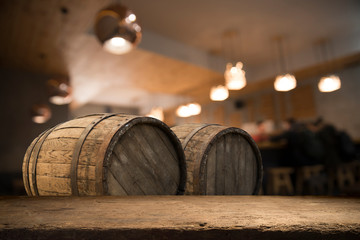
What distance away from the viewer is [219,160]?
1392 mm

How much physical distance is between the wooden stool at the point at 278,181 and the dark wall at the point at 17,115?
19.5ft

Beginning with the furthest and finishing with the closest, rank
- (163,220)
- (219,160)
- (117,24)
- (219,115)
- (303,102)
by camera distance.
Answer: (219,115), (303,102), (117,24), (219,160), (163,220)

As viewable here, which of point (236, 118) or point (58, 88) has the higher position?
point (236, 118)

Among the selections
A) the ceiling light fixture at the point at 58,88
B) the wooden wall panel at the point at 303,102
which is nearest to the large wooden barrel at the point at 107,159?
the ceiling light fixture at the point at 58,88

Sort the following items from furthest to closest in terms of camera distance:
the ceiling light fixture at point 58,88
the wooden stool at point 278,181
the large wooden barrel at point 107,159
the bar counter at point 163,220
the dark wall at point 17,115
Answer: the dark wall at point 17,115, the ceiling light fixture at point 58,88, the wooden stool at point 278,181, the large wooden barrel at point 107,159, the bar counter at point 163,220

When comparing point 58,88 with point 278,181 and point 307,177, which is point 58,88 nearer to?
point 278,181

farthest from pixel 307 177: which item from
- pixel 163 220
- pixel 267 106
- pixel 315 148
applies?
pixel 163 220

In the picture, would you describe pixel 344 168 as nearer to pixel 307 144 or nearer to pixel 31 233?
pixel 307 144

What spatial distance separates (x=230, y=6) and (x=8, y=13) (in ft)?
14.2

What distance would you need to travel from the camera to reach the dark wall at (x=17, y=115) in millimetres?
7008

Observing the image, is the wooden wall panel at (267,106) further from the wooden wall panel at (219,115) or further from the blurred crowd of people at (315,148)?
the blurred crowd of people at (315,148)

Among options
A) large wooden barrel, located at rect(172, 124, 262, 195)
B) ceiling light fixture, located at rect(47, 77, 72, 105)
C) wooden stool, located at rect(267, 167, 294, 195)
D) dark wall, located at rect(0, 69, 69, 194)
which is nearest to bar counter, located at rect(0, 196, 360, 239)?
large wooden barrel, located at rect(172, 124, 262, 195)

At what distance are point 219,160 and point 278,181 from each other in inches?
160

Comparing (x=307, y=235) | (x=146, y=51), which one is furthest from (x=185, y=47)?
(x=307, y=235)
